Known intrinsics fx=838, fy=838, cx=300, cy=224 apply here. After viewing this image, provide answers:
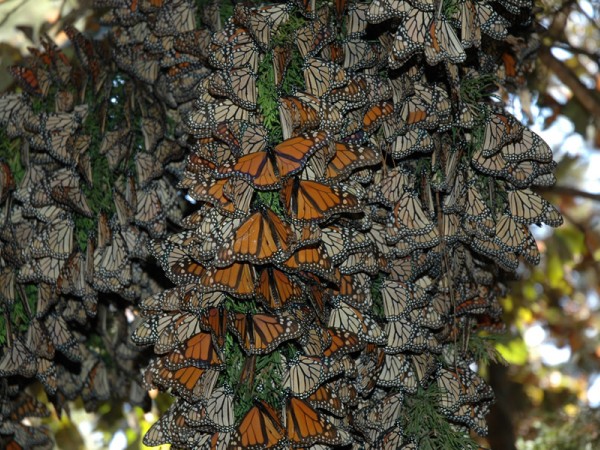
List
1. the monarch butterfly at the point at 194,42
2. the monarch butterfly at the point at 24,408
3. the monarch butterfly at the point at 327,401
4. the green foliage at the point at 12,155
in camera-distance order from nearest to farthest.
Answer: the monarch butterfly at the point at 327,401, the monarch butterfly at the point at 194,42, the green foliage at the point at 12,155, the monarch butterfly at the point at 24,408

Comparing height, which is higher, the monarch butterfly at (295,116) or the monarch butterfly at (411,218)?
the monarch butterfly at (295,116)

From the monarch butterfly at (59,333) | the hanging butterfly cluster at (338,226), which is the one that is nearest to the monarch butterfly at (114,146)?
the hanging butterfly cluster at (338,226)

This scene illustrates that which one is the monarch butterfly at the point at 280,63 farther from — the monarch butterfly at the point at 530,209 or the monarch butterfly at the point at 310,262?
the monarch butterfly at the point at 530,209

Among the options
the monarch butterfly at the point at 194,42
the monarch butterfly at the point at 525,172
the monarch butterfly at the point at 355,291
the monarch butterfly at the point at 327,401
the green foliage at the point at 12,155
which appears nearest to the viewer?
the monarch butterfly at the point at 327,401

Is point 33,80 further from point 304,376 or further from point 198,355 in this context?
point 304,376

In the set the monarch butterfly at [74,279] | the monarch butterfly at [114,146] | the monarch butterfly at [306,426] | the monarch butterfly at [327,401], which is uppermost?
the monarch butterfly at [114,146]

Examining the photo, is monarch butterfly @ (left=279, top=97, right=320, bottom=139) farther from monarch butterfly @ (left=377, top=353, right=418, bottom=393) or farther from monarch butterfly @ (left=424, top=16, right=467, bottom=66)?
monarch butterfly @ (left=377, top=353, right=418, bottom=393)

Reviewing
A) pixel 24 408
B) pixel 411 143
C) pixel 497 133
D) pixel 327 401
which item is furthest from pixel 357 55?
pixel 24 408

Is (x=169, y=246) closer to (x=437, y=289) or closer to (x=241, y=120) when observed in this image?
(x=241, y=120)
